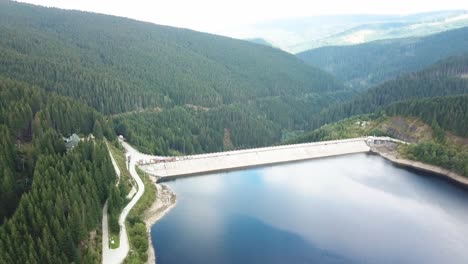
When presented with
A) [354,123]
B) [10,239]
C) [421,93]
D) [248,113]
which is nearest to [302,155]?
[354,123]

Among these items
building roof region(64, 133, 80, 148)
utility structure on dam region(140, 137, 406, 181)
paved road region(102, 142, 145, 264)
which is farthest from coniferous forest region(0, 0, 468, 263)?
utility structure on dam region(140, 137, 406, 181)

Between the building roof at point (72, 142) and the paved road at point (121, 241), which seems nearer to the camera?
the paved road at point (121, 241)

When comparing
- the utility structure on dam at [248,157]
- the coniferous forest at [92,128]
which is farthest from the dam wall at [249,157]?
the coniferous forest at [92,128]

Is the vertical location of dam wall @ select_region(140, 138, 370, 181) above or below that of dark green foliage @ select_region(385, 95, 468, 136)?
below

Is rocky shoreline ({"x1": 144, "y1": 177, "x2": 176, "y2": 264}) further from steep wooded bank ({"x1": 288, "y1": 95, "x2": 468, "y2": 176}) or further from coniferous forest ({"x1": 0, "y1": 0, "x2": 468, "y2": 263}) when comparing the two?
steep wooded bank ({"x1": 288, "y1": 95, "x2": 468, "y2": 176})

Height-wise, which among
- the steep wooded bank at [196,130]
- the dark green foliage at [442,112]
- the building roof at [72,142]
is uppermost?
the building roof at [72,142]

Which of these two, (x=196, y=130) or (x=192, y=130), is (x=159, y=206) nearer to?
(x=192, y=130)

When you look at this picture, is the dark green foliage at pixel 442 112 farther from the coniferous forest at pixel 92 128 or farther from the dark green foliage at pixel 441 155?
the dark green foliage at pixel 441 155
